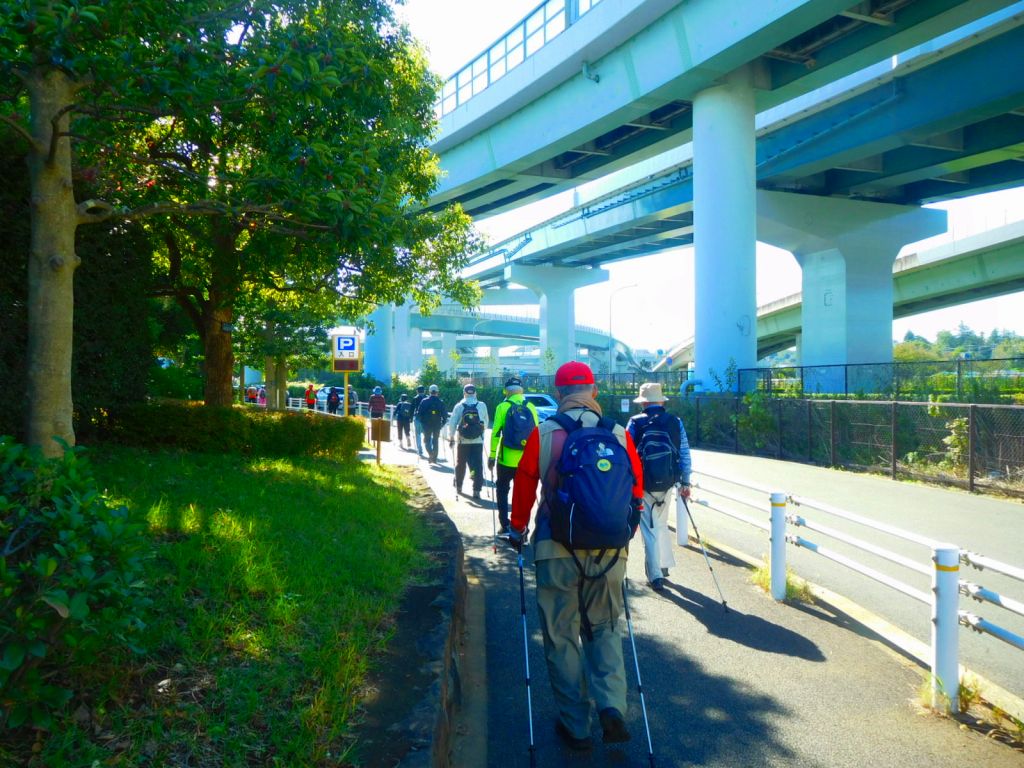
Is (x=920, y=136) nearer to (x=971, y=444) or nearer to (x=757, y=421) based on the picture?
(x=757, y=421)

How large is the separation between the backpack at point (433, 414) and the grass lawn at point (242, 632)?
28.2 feet

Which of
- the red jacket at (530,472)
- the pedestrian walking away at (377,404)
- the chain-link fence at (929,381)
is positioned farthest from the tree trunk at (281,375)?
the red jacket at (530,472)

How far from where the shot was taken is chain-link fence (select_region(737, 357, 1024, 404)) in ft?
63.9

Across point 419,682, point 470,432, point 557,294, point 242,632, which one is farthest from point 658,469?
point 557,294

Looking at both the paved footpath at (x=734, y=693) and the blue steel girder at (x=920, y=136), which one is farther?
the blue steel girder at (x=920, y=136)

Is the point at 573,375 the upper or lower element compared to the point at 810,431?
upper

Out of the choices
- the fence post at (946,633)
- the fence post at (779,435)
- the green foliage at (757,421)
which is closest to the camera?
the fence post at (946,633)

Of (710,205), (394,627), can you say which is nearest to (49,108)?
(394,627)

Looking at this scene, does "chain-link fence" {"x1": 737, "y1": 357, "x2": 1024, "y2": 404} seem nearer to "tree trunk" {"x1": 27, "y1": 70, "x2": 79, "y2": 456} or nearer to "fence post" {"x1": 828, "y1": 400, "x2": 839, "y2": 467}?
"fence post" {"x1": 828, "y1": 400, "x2": 839, "y2": 467}

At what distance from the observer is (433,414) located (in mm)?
17219

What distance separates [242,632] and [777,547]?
4444 mm

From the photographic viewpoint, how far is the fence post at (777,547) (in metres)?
6.61

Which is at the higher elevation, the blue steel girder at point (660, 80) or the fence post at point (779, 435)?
the blue steel girder at point (660, 80)

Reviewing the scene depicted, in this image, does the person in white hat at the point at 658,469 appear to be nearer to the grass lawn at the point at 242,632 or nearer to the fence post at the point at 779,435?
the grass lawn at the point at 242,632
